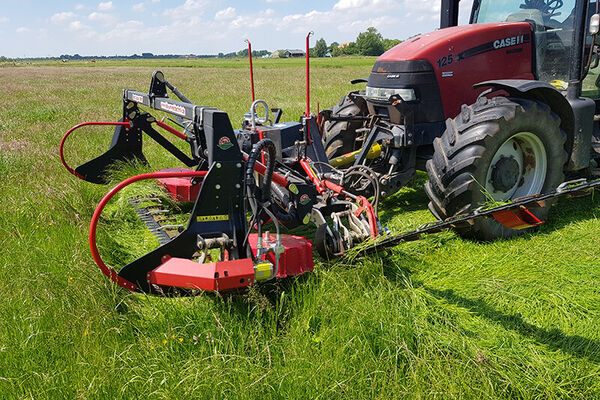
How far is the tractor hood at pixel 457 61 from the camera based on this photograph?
4977 millimetres

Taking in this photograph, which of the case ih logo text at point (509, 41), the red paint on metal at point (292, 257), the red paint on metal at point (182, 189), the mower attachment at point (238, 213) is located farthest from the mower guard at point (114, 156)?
the case ih logo text at point (509, 41)

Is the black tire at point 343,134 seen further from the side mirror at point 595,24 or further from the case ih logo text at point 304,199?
the side mirror at point 595,24

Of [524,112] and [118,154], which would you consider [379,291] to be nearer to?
[524,112]

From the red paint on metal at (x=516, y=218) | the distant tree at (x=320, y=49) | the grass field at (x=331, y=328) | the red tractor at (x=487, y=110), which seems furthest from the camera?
the distant tree at (x=320, y=49)

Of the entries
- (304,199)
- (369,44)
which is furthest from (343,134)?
(369,44)

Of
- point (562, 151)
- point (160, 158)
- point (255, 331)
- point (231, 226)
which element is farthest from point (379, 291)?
point (160, 158)

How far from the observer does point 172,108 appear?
3785 mm

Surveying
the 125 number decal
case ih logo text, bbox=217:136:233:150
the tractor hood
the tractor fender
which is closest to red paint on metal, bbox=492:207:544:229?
case ih logo text, bbox=217:136:233:150

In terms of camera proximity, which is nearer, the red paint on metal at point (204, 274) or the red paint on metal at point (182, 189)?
the red paint on metal at point (204, 274)

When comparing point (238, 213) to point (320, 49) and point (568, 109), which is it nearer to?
point (568, 109)

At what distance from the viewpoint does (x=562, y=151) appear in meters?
4.61

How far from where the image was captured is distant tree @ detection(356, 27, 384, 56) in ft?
273

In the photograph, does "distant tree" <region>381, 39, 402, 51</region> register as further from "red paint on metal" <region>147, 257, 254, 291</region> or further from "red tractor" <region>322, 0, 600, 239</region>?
"red paint on metal" <region>147, 257, 254, 291</region>

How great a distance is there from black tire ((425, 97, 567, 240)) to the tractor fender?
0.47 feet
